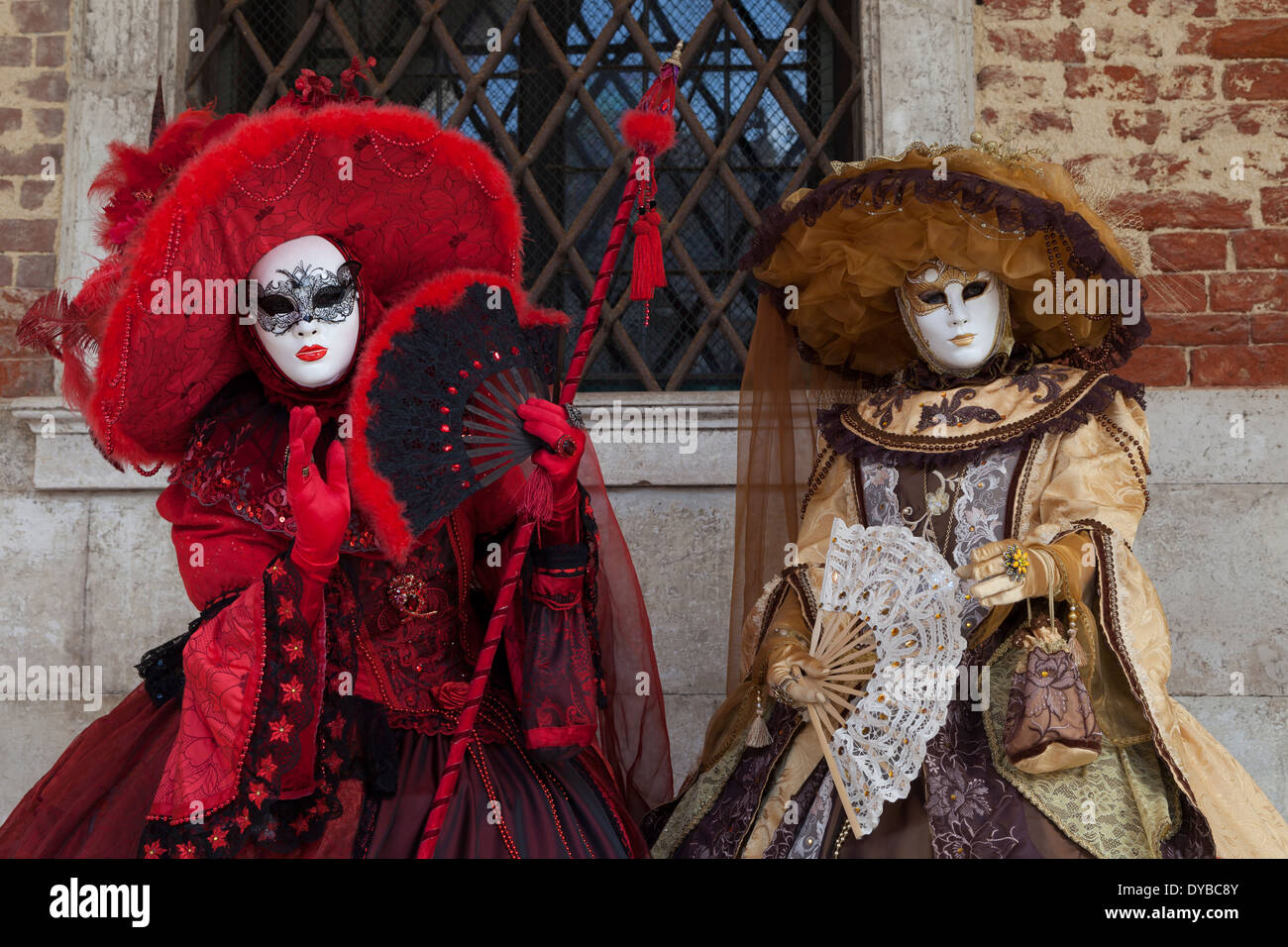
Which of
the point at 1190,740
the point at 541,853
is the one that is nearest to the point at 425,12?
the point at 541,853

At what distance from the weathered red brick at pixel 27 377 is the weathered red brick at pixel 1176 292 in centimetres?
285

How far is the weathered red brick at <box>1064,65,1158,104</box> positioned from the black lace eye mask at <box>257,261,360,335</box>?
207 centimetres

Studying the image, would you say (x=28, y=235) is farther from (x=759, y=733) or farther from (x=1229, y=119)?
(x=1229, y=119)

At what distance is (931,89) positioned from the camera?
3400 mm

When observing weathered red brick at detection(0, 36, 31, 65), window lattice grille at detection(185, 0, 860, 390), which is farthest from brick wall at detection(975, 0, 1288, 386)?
weathered red brick at detection(0, 36, 31, 65)

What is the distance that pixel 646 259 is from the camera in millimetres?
2445

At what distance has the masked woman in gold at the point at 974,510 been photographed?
7.42 ft

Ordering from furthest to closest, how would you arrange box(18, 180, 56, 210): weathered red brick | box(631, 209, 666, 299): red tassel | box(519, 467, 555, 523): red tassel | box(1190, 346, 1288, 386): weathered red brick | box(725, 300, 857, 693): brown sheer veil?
box(18, 180, 56, 210): weathered red brick
box(1190, 346, 1288, 386): weathered red brick
box(725, 300, 857, 693): brown sheer veil
box(631, 209, 666, 299): red tassel
box(519, 467, 555, 523): red tassel

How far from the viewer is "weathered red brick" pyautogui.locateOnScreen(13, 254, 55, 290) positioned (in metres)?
3.49

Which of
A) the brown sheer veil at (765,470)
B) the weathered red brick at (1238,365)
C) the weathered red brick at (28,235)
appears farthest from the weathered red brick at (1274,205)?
the weathered red brick at (28,235)

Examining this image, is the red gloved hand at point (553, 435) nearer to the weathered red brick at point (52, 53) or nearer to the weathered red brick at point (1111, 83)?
the weathered red brick at point (1111, 83)

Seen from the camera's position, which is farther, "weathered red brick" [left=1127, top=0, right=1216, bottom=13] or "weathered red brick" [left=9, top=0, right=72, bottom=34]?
"weathered red brick" [left=9, top=0, right=72, bottom=34]

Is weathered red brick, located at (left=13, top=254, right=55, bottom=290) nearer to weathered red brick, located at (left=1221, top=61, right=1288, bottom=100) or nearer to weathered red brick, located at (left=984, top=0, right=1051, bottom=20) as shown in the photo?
weathered red brick, located at (left=984, top=0, right=1051, bottom=20)
